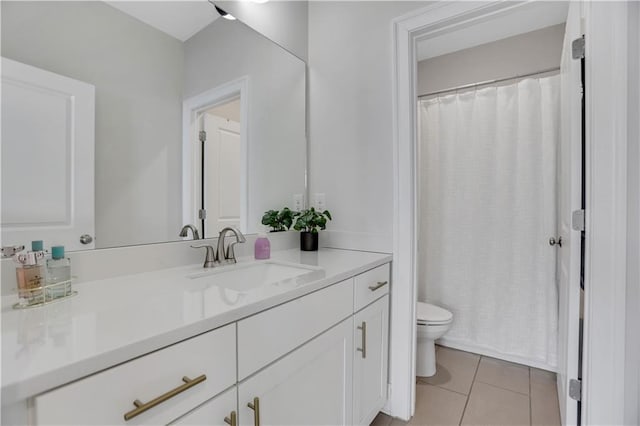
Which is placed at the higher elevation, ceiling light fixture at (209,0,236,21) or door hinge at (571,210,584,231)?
ceiling light fixture at (209,0,236,21)

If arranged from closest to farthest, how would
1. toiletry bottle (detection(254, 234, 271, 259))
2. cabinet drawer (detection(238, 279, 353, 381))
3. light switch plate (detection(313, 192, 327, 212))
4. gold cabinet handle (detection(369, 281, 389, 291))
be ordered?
1. cabinet drawer (detection(238, 279, 353, 381))
2. gold cabinet handle (detection(369, 281, 389, 291))
3. toiletry bottle (detection(254, 234, 271, 259))
4. light switch plate (detection(313, 192, 327, 212))

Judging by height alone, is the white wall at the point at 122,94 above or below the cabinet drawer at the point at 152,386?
above

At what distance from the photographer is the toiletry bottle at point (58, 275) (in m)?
0.83

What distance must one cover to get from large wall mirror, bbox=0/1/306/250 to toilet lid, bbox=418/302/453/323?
121 centimetres

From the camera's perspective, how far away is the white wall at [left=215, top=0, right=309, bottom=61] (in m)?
1.59

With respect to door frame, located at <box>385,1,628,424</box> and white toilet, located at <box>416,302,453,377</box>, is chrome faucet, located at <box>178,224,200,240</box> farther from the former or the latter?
door frame, located at <box>385,1,628,424</box>

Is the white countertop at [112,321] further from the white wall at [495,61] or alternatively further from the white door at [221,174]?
the white wall at [495,61]

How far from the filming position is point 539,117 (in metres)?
2.13

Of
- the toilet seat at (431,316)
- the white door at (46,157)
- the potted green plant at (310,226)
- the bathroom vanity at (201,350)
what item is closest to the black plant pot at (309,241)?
the potted green plant at (310,226)

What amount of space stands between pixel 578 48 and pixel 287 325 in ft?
5.22

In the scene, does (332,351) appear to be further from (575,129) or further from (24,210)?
(575,129)

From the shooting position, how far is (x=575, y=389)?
53.2 inches

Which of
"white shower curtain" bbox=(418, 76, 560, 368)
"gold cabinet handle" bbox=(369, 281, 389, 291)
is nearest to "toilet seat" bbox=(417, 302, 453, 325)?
"white shower curtain" bbox=(418, 76, 560, 368)

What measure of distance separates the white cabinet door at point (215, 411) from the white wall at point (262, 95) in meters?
0.98
